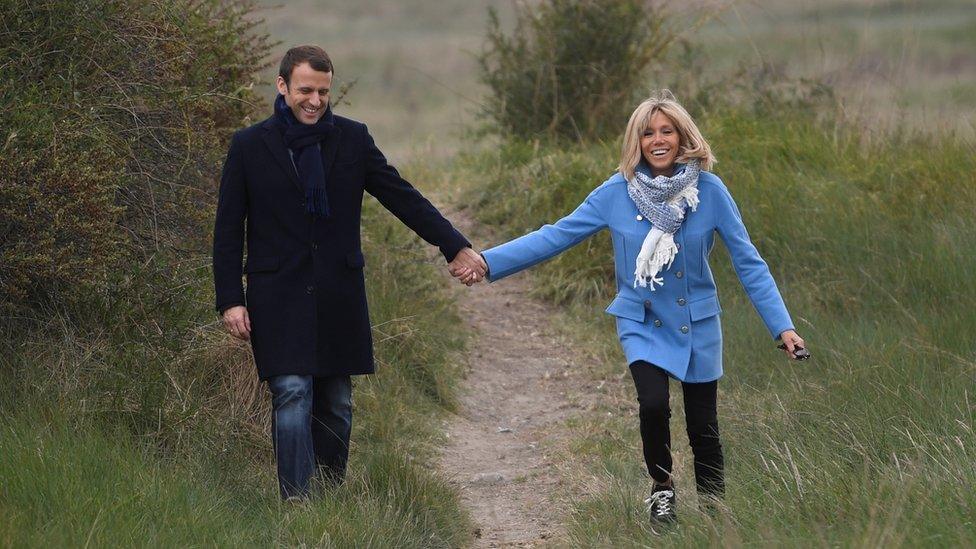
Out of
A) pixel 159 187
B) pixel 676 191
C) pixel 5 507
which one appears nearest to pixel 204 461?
pixel 5 507

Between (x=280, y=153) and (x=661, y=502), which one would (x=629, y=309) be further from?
(x=280, y=153)

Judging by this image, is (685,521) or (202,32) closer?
(685,521)

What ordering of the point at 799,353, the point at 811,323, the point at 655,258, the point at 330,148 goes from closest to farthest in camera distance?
the point at 799,353 < the point at 655,258 < the point at 330,148 < the point at 811,323

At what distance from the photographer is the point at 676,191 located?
539cm

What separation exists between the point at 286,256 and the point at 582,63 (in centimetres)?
658

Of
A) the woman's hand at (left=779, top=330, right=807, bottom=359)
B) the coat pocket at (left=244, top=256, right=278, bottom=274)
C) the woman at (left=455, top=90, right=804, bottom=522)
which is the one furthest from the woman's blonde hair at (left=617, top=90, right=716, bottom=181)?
the coat pocket at (left=244, top=256, right=278, bottom=274)

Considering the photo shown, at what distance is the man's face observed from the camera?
5.40 m

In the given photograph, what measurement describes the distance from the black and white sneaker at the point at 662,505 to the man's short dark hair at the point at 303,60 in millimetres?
2035

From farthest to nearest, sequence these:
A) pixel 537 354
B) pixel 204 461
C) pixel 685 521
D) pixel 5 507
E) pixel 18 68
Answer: pixel 537 354 < pixel 18 68 < pixel 204 461 < pixel 685 521 < pixel 5 507

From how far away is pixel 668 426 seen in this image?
5434 millimetres

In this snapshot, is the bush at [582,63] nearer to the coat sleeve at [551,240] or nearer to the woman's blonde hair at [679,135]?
the coat sleeve at [551,240]

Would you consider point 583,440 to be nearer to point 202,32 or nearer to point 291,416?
point 291,416

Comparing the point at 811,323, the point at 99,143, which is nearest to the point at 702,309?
the point at 811,323

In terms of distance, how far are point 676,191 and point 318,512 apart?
1.79 metres
